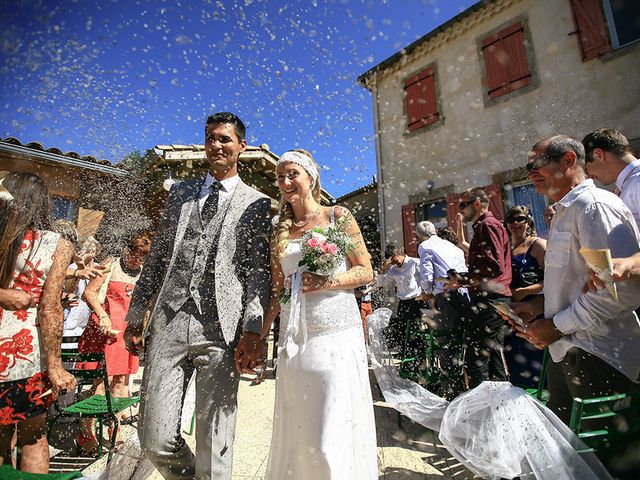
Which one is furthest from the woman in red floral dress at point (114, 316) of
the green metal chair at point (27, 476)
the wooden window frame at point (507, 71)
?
the wooden window frame at point (507, 71)

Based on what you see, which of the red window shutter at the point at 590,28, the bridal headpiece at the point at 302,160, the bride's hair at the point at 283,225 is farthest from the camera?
the red window shutter at the point at 590,28

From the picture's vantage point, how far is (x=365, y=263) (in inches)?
91.1

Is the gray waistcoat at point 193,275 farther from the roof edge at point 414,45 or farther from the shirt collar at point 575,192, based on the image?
the roof edge at point 414,45

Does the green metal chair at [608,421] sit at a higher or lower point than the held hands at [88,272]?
lower

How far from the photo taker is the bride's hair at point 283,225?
2340 mm

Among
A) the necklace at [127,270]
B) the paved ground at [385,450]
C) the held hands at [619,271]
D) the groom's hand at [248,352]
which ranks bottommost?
the paved ground at [385,450]

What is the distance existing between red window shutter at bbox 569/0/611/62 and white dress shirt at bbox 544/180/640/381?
320 inches

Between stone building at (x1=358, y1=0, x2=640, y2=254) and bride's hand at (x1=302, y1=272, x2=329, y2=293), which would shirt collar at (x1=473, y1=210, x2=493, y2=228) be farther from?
stone building at (x1=358, y1=0, x2=640, y2=254)

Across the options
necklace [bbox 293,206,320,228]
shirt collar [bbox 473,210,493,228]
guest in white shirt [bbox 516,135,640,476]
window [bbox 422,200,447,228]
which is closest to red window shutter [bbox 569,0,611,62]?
window [bbox 422,200,447,228]

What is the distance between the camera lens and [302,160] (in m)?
2.48

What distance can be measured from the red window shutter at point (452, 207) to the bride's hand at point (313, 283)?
838 centimetres

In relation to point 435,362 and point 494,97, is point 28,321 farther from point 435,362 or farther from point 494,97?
point 494,97

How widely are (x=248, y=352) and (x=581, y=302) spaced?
5.53 ft

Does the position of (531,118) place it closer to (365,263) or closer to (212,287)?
(365,263)
